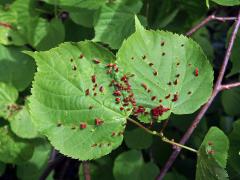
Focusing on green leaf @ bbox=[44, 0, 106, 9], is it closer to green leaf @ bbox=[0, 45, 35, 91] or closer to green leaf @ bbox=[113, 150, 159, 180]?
green leaf @ bbox=[0, 45, 35, 91]

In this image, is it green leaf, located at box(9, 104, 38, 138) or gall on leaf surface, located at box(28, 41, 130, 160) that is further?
green leaf, located at box(9, 104, 38, 138)

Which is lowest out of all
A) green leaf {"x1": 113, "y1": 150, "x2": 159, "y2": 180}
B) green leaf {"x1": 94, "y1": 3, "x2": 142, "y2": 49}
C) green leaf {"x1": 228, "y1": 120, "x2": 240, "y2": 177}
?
green leaf {"x1": 113, "y1": 150, "x2": 159, "y2": 180}

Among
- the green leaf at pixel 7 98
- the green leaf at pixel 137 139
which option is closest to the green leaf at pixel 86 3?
the green leaf at pixel 7 98

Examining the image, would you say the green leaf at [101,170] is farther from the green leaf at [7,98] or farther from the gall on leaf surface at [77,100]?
the gall on leaf surface at [77,100]

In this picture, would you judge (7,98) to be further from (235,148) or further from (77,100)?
(235,148)

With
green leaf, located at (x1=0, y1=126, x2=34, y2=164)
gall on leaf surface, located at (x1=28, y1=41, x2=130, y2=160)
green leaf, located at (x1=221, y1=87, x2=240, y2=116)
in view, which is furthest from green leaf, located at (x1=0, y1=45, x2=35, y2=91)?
green leaf, located at (x1=221, y1=87, x2=240, y2=116)

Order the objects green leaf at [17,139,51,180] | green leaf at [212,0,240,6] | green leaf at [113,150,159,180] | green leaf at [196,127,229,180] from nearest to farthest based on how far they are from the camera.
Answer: green leaf at [196,127,229,180]
green leaf at [212,0,240,6]
green leaf at [113,150,159,180]
green leaf at [17,139,51,180]

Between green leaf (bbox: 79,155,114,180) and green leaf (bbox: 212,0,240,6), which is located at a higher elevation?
green leaf (bbox: 212,0,240,6)
